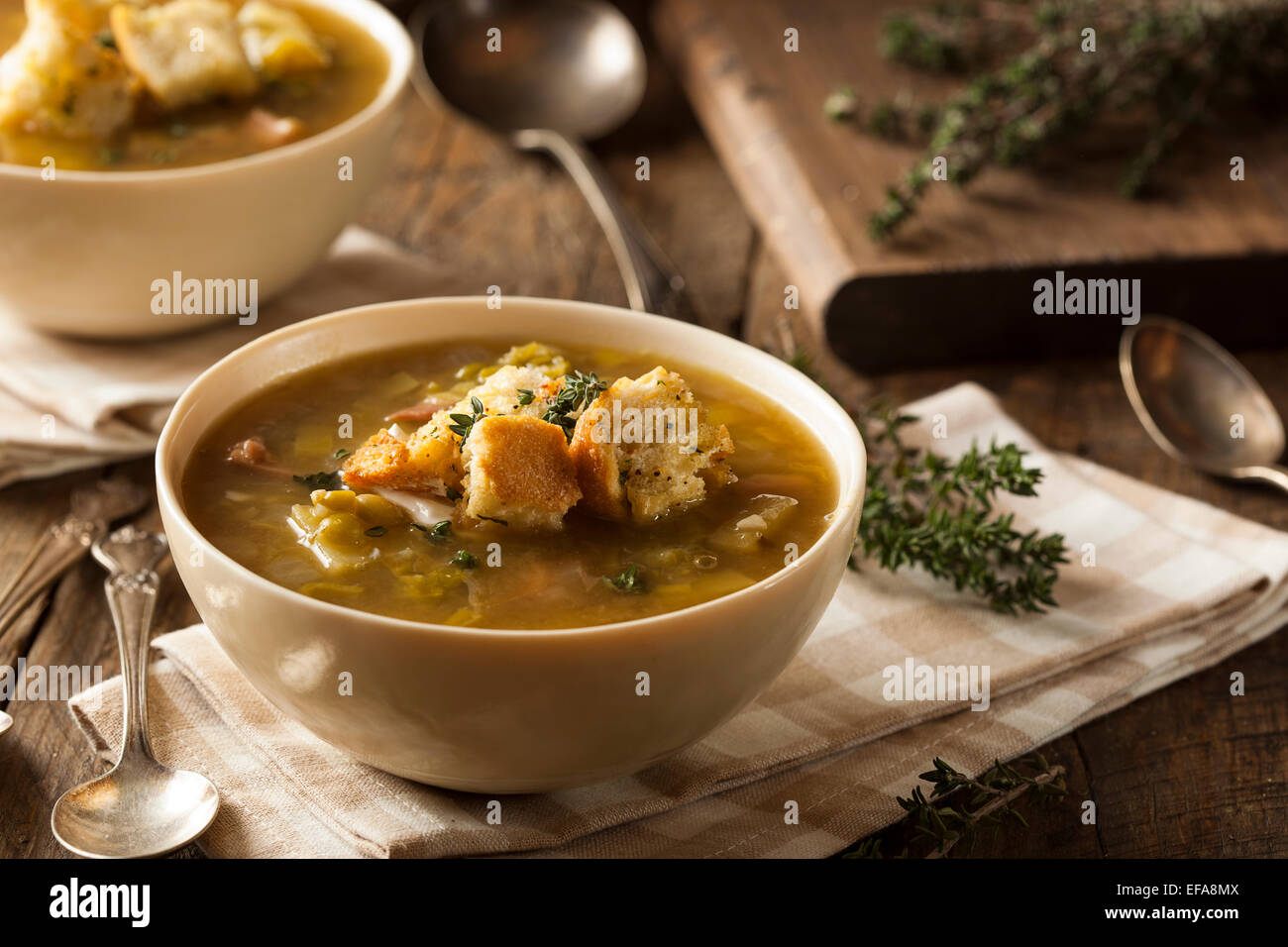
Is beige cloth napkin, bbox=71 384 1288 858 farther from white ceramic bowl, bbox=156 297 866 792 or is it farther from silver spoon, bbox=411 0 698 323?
silver spoon, bbox=411 0 698 323

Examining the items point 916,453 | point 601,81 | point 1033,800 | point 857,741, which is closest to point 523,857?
point 857,741

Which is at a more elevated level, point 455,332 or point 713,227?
point 713,227

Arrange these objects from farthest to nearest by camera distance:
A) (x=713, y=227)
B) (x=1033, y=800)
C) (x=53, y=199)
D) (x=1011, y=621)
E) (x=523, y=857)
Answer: (x=713, y=227), (x=53, y=199), (x=1011, y=621), (x=1033, y=800), (x=523, y=857)

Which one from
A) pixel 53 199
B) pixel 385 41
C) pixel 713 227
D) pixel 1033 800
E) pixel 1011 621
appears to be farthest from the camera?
pixel 713 227

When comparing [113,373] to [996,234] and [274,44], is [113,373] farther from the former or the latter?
[996,234]

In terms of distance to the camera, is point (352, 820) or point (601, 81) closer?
point (352, 820)

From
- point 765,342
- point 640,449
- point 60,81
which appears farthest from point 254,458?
point 765,342

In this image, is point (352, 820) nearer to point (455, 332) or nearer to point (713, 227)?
point (455, 332)
